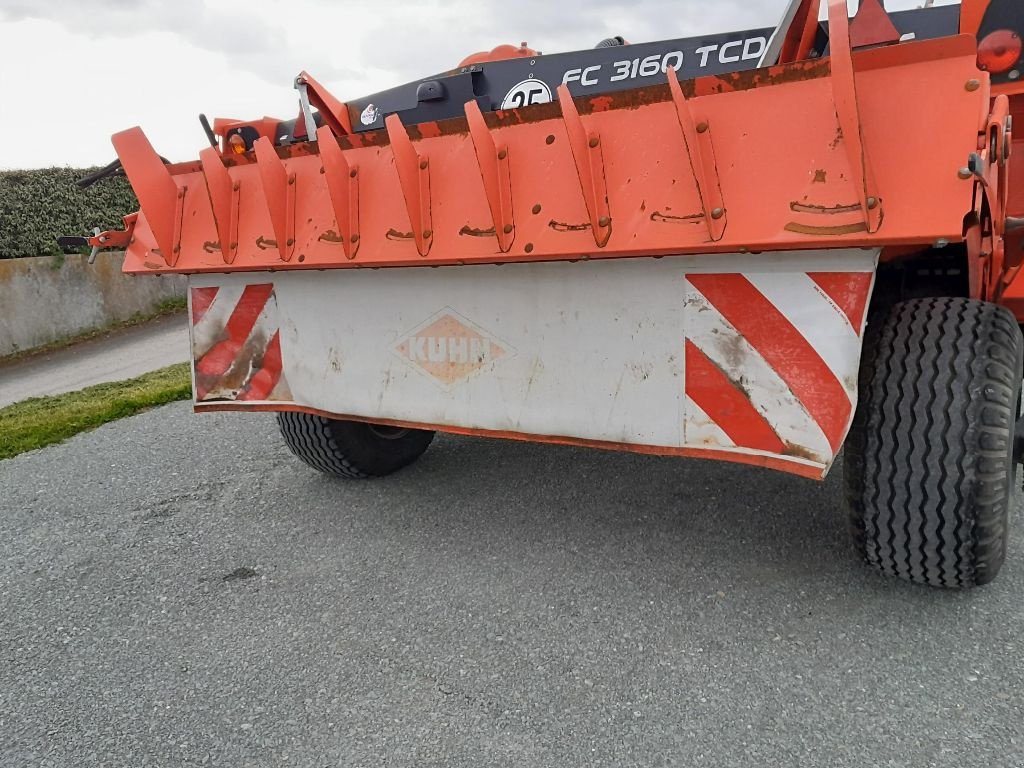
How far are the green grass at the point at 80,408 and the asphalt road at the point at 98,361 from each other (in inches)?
34.0

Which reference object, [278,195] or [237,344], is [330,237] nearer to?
[278,195]

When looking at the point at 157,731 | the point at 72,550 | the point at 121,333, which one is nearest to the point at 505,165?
the point at 157,731

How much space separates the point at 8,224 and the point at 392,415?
31.0 ft

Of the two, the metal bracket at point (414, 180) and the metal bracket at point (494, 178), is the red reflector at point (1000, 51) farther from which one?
the metal bracket at point (414, 180)

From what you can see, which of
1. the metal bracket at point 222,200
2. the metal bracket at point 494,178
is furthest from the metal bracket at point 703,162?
the metal bracket at point 222,200

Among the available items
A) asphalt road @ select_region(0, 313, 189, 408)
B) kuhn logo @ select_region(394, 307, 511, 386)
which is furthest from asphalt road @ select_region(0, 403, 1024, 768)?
asphalt road @ select_region(0, 313, 189, 408)

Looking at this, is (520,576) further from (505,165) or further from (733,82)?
(733,82)

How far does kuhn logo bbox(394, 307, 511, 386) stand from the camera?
231cm

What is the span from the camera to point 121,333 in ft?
34.3

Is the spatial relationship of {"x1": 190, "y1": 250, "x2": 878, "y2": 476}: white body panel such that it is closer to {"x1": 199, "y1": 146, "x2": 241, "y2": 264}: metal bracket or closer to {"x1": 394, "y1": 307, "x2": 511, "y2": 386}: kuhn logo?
{"x1": 394, "y1": 307, "x2": 511, "y2": 386}: kuhn logo

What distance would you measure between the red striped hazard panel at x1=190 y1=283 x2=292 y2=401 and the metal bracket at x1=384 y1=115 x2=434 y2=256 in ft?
2.51

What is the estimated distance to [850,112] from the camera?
63.6 inches

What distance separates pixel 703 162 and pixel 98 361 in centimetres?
884

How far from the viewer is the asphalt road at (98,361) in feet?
25.8
